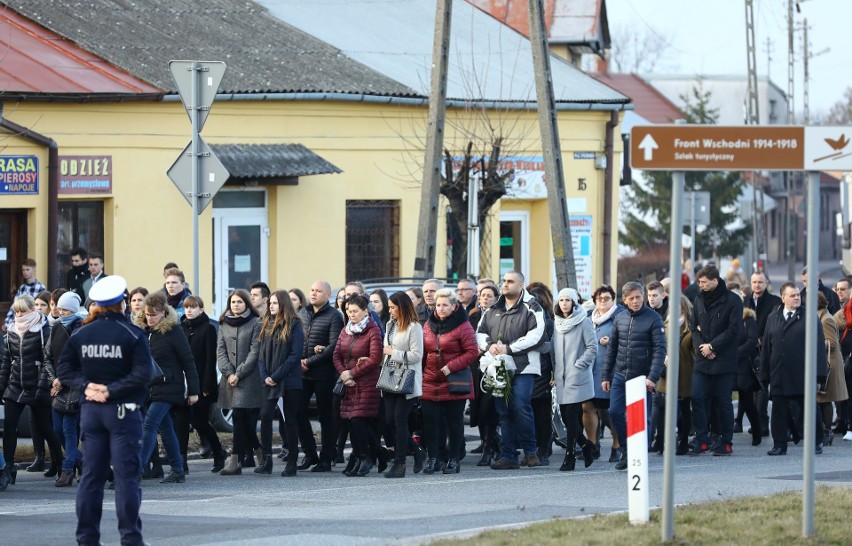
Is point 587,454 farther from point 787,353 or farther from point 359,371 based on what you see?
point 787,353

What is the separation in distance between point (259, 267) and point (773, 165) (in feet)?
54.8

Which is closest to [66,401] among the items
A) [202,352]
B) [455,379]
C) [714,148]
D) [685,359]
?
[202,352]

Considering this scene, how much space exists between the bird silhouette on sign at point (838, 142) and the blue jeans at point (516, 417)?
5911 mm

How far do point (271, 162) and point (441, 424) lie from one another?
34.2 feet

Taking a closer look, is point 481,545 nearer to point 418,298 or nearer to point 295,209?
point 418,298

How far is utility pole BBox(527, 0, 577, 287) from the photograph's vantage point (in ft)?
68.7

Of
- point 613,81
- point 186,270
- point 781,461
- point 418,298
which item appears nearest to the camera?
point 781,461

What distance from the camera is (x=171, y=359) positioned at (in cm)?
1372

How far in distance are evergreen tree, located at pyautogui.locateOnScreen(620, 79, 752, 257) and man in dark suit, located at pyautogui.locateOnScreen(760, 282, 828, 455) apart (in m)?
43.7

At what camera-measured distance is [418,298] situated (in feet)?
55.0

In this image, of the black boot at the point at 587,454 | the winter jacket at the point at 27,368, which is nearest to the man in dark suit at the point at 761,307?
the black boot at the point at 587,454

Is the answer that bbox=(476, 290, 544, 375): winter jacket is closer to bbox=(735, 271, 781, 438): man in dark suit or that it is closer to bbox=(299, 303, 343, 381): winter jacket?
bbox=(299, 303, 343, 381): winter jacket

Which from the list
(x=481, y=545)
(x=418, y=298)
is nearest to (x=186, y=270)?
(x=418, y=298)

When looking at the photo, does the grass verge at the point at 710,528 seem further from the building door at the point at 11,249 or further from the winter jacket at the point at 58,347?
the building door at the point at 11,249
